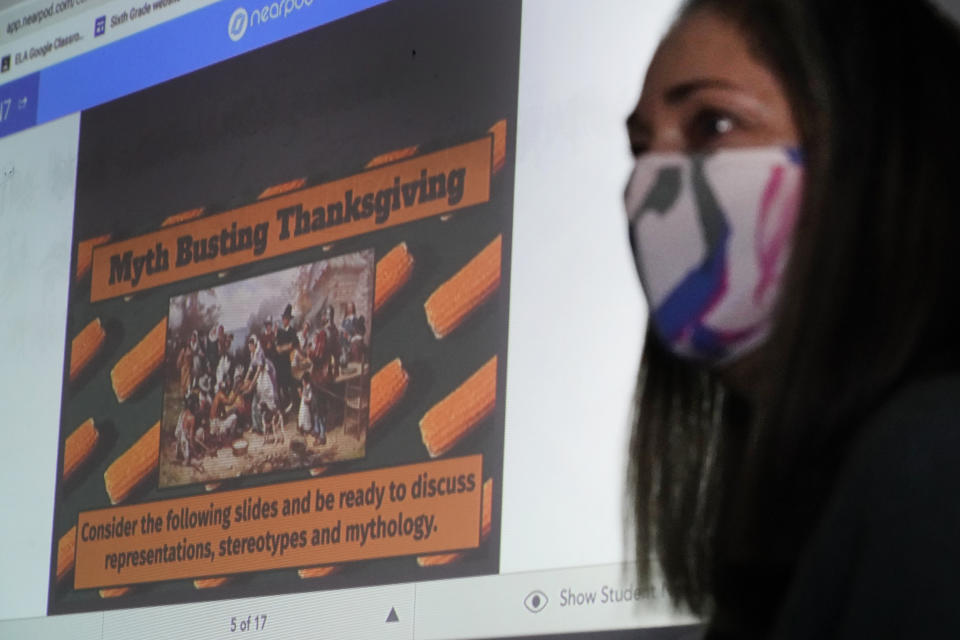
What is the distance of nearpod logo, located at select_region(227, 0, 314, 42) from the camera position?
178cm

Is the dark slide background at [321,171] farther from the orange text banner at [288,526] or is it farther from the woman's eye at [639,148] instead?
the woman's eye at [639,148]

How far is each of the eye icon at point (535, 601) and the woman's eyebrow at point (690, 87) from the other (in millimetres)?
760

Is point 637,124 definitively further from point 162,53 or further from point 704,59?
point 162,53

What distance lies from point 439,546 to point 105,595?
53cm

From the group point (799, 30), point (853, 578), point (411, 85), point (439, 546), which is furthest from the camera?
point (411, 85)

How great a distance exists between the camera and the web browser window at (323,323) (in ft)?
4.58

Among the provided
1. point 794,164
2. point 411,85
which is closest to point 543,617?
point 411,85

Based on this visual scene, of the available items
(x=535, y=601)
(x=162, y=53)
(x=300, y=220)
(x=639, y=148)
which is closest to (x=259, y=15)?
(x=162, y=53)

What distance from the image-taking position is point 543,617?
134 centimetres

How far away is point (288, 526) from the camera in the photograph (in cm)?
158

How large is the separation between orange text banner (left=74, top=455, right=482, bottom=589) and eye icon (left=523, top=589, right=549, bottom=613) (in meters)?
0.09

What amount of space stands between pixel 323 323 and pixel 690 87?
98cm

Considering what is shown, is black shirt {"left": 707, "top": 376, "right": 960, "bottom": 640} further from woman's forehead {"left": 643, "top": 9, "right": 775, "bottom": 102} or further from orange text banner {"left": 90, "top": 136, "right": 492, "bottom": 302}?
orange text banner {"left": 90, "top": 136, "right": 492, "bottom": 302}

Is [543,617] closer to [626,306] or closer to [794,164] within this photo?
[626,306]
